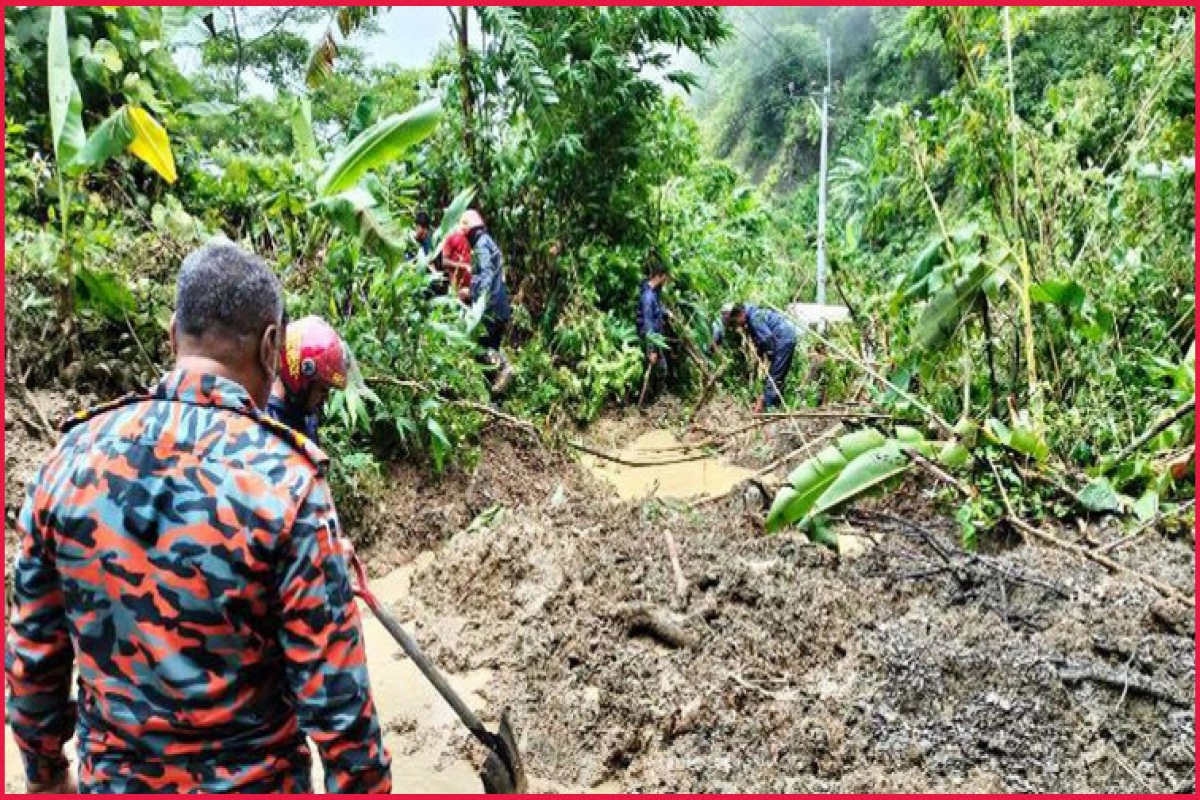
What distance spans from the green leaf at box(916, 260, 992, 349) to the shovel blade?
11.7ft

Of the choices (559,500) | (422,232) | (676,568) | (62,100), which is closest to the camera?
(62,100)

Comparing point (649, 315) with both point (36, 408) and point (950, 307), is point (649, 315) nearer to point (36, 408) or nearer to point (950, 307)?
point (950, 307)

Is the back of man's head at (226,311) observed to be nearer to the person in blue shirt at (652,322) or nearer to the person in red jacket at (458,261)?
the person in red jacket at (458,261)

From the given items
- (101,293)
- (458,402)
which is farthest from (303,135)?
(458,402)

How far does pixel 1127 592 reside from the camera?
13.0ft

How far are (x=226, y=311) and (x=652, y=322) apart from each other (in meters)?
8.22

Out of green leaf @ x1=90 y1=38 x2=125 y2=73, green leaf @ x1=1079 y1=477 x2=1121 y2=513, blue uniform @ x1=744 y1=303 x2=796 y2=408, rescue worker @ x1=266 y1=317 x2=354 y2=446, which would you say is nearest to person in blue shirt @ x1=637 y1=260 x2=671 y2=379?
blue uniform @ x1=744 y1=303 x2=796 y2=408

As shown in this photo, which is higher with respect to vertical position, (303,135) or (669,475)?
(303,135)

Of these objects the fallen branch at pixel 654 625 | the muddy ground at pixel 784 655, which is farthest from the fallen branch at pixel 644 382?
the fallen branch at pixel 654 625

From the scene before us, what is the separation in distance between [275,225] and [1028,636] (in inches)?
209

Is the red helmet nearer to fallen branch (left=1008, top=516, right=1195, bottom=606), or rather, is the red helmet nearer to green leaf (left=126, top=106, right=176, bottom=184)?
green leaf (left=126, top=106, right=176, bottom=184)

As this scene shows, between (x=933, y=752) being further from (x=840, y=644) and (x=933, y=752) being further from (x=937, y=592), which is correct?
(x=937, y=592)

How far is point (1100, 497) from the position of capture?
481 cm

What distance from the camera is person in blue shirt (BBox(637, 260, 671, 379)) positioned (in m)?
9.63
